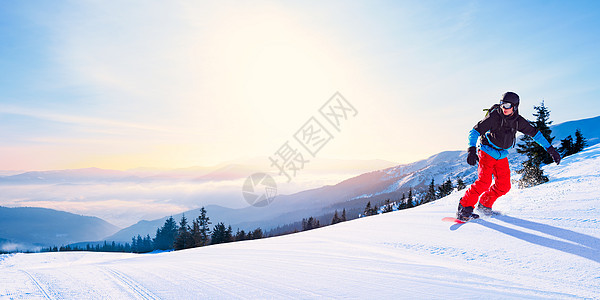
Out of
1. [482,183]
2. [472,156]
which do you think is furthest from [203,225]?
[472,156]

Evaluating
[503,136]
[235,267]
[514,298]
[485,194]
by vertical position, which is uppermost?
[503,136]

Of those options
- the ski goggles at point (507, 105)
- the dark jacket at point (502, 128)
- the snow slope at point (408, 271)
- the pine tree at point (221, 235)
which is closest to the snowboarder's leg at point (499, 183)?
the dark jacket at point (502, 128)

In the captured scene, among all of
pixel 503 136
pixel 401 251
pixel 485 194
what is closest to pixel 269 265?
pixel 401 251

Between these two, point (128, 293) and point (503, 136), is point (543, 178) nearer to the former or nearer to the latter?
point (503, 136)

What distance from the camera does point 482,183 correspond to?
526 centimetres

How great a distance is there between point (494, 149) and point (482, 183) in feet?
2.33

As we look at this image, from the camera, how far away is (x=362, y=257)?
3.93m

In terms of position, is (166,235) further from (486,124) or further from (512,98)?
(512,98)

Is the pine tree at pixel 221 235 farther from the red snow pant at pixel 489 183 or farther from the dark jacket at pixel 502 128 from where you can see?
the dark jacket at pixel 502 128

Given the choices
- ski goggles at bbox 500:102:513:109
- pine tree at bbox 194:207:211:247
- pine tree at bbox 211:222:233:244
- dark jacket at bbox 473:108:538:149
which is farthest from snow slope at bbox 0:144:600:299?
pine tree at bbox 194:207:211:247

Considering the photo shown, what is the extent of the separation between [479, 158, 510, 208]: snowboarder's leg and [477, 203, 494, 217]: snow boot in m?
0.06

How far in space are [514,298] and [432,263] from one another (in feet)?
3.83

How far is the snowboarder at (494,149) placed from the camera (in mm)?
5121

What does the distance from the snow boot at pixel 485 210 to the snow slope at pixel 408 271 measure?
13.2 inches
